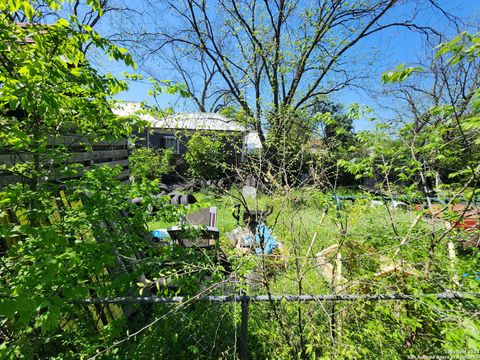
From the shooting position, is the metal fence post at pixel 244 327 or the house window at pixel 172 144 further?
the house window at pixel 172 144

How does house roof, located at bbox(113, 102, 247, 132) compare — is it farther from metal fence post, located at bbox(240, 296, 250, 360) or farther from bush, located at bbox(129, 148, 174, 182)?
metal fence post, located at bbox(240, 296, 250, 360)

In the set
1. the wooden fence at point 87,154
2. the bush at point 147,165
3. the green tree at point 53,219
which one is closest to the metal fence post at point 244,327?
the green tree at point 53,219

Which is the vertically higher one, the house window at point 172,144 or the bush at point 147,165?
the house window at point 172,144

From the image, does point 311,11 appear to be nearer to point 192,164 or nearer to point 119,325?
point 192,164

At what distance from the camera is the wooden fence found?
2.53 metres

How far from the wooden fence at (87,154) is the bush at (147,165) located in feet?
16.1

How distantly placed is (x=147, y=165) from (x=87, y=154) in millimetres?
8023

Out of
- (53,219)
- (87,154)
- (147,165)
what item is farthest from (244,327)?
(147,165)

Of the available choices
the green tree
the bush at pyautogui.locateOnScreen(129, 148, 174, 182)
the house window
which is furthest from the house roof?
the house window

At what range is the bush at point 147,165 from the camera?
11.0 m

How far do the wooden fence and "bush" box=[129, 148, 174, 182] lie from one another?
4.91 meters

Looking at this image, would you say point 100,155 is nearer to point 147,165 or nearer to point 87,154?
point 87,154

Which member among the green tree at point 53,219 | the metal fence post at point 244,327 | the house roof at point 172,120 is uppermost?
the house roof at point 172,120

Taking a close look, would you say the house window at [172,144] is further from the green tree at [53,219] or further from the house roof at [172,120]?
the green tree at [53,219]
